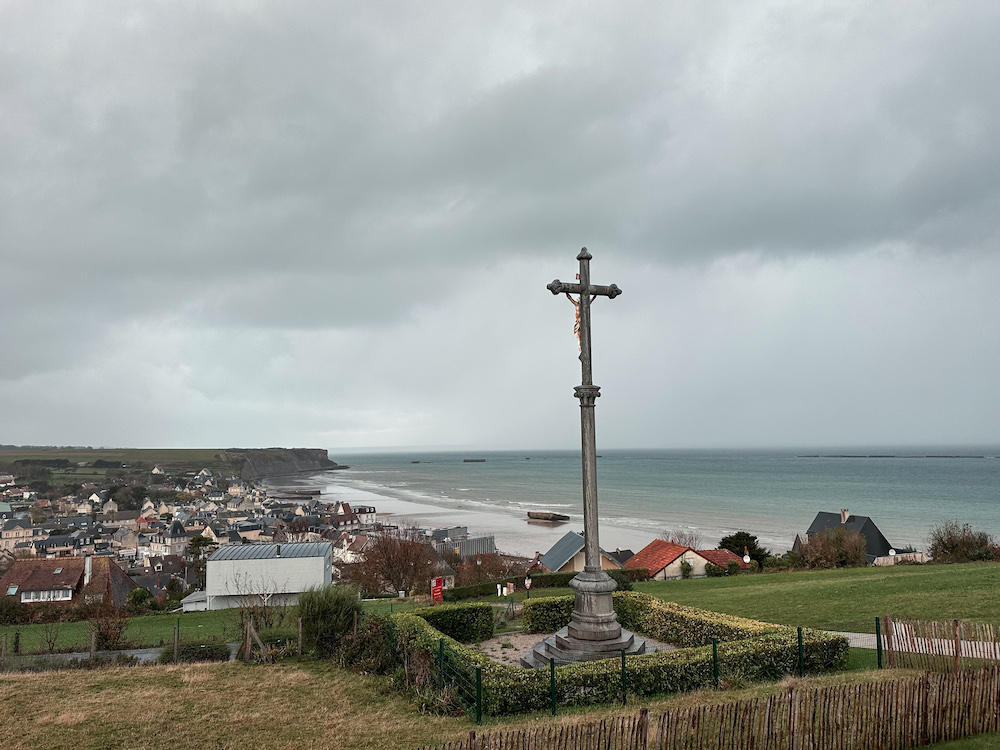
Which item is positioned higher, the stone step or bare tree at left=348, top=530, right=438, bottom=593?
the stone step

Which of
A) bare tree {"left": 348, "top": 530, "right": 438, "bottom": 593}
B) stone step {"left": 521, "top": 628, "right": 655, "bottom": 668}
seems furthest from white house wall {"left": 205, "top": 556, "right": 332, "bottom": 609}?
stone step {"left": 521, "top": 628, "right": 655, "bottom": 668}

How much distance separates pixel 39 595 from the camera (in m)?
39.4

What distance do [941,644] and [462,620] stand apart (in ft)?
31.4

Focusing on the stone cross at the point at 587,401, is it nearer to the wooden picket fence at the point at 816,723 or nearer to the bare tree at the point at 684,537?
the wooden picket fence at the point at 816,723

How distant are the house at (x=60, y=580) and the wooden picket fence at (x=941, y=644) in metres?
42.9

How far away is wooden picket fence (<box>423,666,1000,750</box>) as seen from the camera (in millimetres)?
6023

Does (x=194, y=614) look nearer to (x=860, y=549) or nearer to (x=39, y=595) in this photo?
(x=39, y=595)

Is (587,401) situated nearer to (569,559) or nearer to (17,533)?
(569,559)

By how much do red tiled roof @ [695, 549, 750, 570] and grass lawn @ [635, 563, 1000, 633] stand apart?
11799 millimetres

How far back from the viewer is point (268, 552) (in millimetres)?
35844

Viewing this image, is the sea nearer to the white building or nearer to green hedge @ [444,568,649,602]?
green hedge @ [444,568,649,602]

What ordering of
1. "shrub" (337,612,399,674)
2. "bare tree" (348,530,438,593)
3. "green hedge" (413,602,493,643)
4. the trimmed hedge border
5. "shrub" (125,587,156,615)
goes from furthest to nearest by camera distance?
1. "bare tree" (348,530,438,593)
2. "shrub" (125,587,156,615)
3. "green hedge" (413,602,493,643)
4. "shrub" (337,612,399,674)
5. the trimmed hedge border

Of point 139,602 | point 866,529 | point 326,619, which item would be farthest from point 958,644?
point 866,529

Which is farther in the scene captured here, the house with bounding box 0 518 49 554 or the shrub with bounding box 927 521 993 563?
the house with bounding box 0 518 49 554
